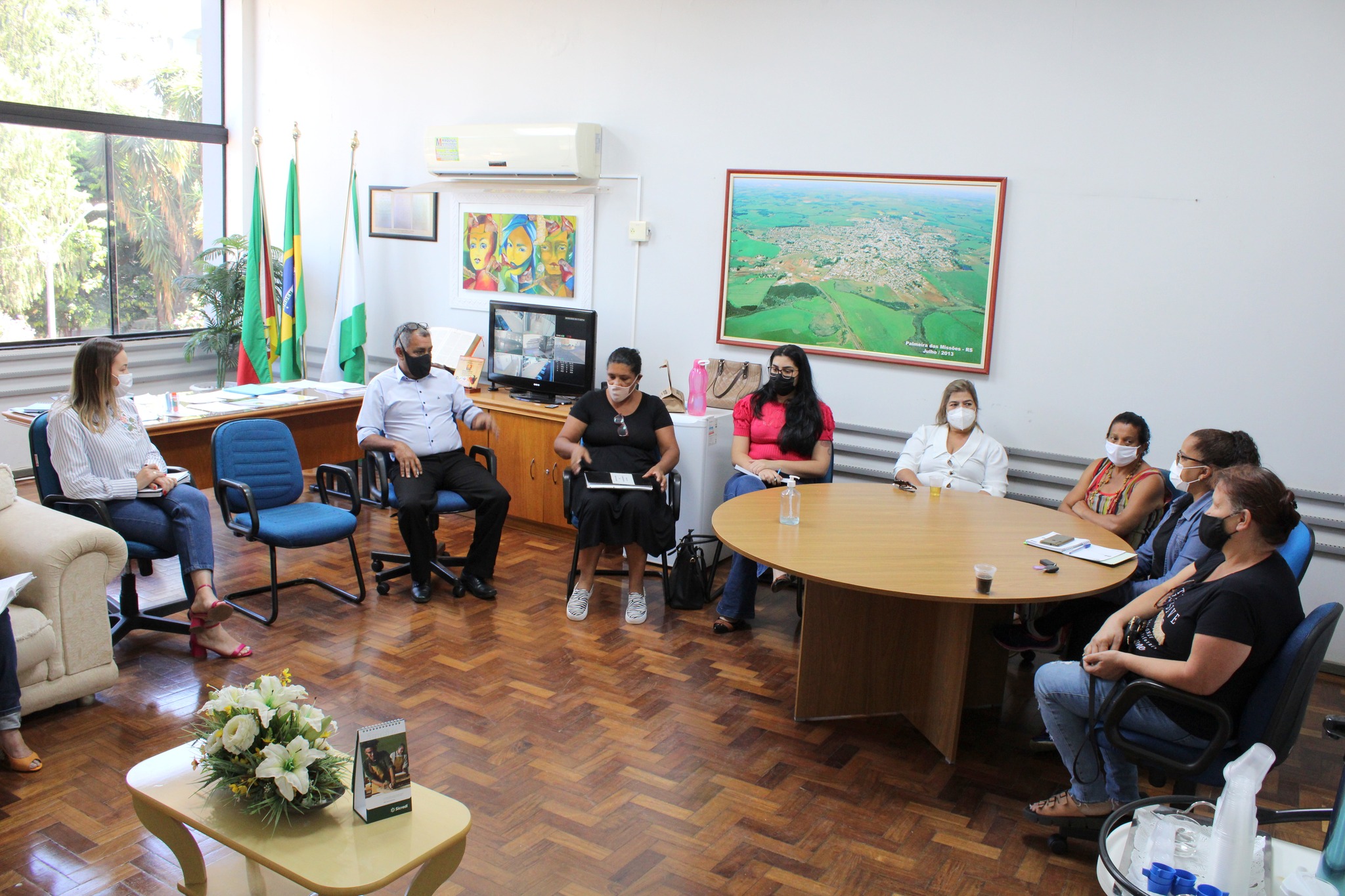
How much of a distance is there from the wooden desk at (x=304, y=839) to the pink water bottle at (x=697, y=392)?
Result: 3.21m

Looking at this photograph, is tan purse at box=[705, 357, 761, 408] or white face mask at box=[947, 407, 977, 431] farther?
tan purse at box=[705, 357, 761, 408]

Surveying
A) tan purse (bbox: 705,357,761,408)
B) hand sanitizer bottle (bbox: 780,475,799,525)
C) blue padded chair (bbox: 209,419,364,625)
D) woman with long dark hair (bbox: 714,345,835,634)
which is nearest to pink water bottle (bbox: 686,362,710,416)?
tan purse (bbox: 705,357,761,408)

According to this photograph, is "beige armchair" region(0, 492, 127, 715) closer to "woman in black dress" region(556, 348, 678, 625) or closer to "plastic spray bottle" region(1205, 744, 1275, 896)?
"woman in black dress" region(556, 348, 678, 625)

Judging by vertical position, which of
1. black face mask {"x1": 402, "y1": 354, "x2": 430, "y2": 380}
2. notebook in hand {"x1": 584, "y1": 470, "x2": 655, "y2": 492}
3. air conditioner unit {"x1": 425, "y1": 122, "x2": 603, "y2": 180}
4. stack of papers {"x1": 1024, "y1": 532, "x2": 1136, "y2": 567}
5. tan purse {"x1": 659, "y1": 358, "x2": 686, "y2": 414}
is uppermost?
air conditioner unit {"x1": 425, "y1": 122, "x2": 603, "y2": 180}

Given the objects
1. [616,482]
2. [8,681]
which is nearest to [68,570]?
[8,681]

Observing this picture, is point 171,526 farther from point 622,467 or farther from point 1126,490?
point 1126,490

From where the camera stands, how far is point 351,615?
4.57 m

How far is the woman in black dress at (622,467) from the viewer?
4656mm

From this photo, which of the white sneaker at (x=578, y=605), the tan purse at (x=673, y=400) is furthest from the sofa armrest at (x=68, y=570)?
the tan purse at (x=673, y=400)

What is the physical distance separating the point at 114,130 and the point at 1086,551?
22.6 ft

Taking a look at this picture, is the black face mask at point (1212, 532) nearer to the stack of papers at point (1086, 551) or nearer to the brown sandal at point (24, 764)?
the stack of papers at point (1086, 551)

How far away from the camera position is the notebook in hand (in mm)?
4676

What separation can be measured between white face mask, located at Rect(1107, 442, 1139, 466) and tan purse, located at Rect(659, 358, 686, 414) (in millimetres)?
2220

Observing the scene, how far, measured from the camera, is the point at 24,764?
314 centimetres
